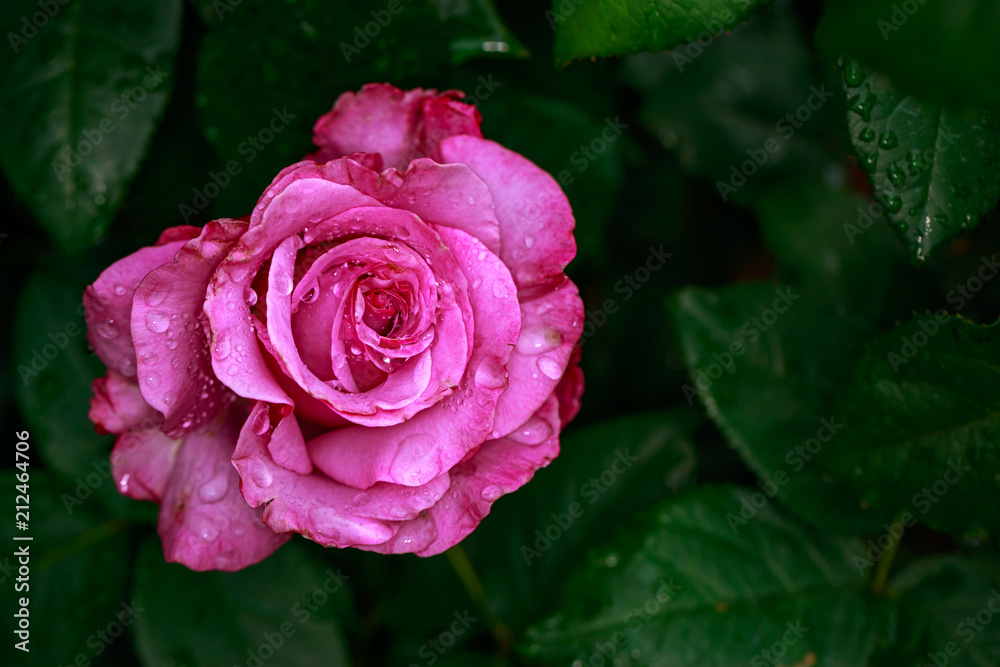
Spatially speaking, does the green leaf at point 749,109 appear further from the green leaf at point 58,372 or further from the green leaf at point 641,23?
the green leaf at point 58,372

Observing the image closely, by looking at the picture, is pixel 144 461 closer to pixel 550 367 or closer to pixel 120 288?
pixel 120 288

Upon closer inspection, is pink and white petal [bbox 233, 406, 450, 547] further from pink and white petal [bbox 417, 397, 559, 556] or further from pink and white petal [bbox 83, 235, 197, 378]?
pink and white petal [bbox 83, 235, 197, 378]

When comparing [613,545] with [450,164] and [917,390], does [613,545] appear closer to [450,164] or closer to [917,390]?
[917,390]

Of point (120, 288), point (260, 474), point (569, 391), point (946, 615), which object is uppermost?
point (120, 288)

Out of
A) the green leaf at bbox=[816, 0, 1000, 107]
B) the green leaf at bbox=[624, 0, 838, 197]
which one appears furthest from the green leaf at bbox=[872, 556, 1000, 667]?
the green leaf at bbox=[816, 0, 1000, 107]

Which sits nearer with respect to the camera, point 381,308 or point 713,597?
point 381,308

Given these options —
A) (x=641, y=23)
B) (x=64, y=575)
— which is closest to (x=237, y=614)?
(x=64, y=575)

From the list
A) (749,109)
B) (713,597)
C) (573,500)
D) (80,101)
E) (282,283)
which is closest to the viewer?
(282,283)
